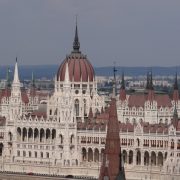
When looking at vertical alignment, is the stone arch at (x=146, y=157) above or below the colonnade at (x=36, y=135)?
below

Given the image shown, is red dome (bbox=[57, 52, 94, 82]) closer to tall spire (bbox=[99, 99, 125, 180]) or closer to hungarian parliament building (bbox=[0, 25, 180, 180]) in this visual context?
hungarian parliament building (bbox=[0, 25, 180, 180])

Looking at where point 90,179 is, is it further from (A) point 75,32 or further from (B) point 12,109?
(A) point 75,32

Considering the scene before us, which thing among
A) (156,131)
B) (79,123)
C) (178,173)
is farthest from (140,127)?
(178,173)

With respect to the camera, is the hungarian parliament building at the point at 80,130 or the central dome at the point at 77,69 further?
the central dome at the point at 77,69

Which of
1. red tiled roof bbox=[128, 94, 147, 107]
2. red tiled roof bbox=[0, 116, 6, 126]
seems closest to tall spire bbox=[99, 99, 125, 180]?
red tiled roof bbox=[0, 116, 6, 126]

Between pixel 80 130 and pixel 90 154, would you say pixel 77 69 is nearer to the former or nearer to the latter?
pixel 80 130

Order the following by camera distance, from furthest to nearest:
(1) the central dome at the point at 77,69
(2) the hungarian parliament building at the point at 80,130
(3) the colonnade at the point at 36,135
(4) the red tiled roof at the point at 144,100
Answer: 1. (4) the red tiled roof at the point at 144,100
2. (1) the central dome at the point at 77,69
3. (3) the colonnade at the point at 36,135
4. (2) the hungarian parliament building at the point at 80,130

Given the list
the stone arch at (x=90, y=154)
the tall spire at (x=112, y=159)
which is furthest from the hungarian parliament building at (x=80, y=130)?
the tall spire at (x=112, y=159)

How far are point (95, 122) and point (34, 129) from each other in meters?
8.31

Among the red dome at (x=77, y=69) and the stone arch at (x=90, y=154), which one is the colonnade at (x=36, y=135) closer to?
the stone arch at (x=90, y=154)

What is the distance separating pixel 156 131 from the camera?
5128 inches

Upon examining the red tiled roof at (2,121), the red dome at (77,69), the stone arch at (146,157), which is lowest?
the stone arch at (146,157)

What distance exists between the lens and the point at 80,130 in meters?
137

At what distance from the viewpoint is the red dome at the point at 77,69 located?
147 metres
